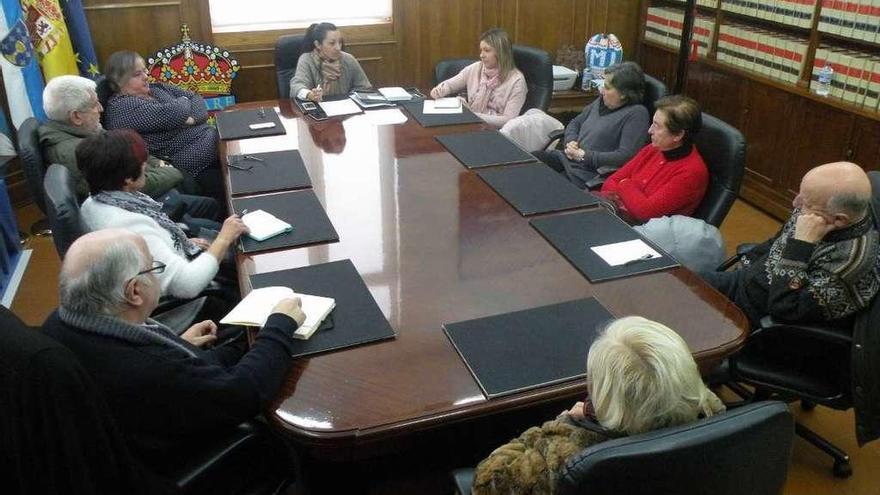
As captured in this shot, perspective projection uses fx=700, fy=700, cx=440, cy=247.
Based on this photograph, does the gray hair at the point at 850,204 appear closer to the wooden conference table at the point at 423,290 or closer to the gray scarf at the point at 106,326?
the wooden conference table at the point at 423,290

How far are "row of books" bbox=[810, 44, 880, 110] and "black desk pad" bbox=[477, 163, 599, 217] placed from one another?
1936 mm

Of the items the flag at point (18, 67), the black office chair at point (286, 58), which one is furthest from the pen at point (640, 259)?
the flag at point (18, 67)

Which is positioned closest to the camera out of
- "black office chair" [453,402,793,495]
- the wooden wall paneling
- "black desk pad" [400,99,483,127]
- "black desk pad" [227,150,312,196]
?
"black office chair" [453,402,793,495]

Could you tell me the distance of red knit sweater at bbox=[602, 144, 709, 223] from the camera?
101 inches

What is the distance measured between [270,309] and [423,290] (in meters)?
0.40

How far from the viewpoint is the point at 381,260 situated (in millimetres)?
2033

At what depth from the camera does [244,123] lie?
3361 mm

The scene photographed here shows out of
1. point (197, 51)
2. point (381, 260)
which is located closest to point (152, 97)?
point (197, 51)

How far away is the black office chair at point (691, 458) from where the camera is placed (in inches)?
40.5

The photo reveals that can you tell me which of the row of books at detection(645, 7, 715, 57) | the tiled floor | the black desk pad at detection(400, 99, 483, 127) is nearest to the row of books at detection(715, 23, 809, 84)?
the row of books at detection(645, 7, 715, 57)

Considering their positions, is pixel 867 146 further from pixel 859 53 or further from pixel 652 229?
pixel 652 229

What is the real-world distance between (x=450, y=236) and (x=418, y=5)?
128 inches

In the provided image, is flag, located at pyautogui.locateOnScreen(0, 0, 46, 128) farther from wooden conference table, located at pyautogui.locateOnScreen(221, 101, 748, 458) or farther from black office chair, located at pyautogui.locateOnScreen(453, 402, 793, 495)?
black office chair, located at pyautogui.locateOnScreen(453, 402, 793, 495)

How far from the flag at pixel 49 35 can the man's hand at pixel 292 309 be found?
10.4ft
